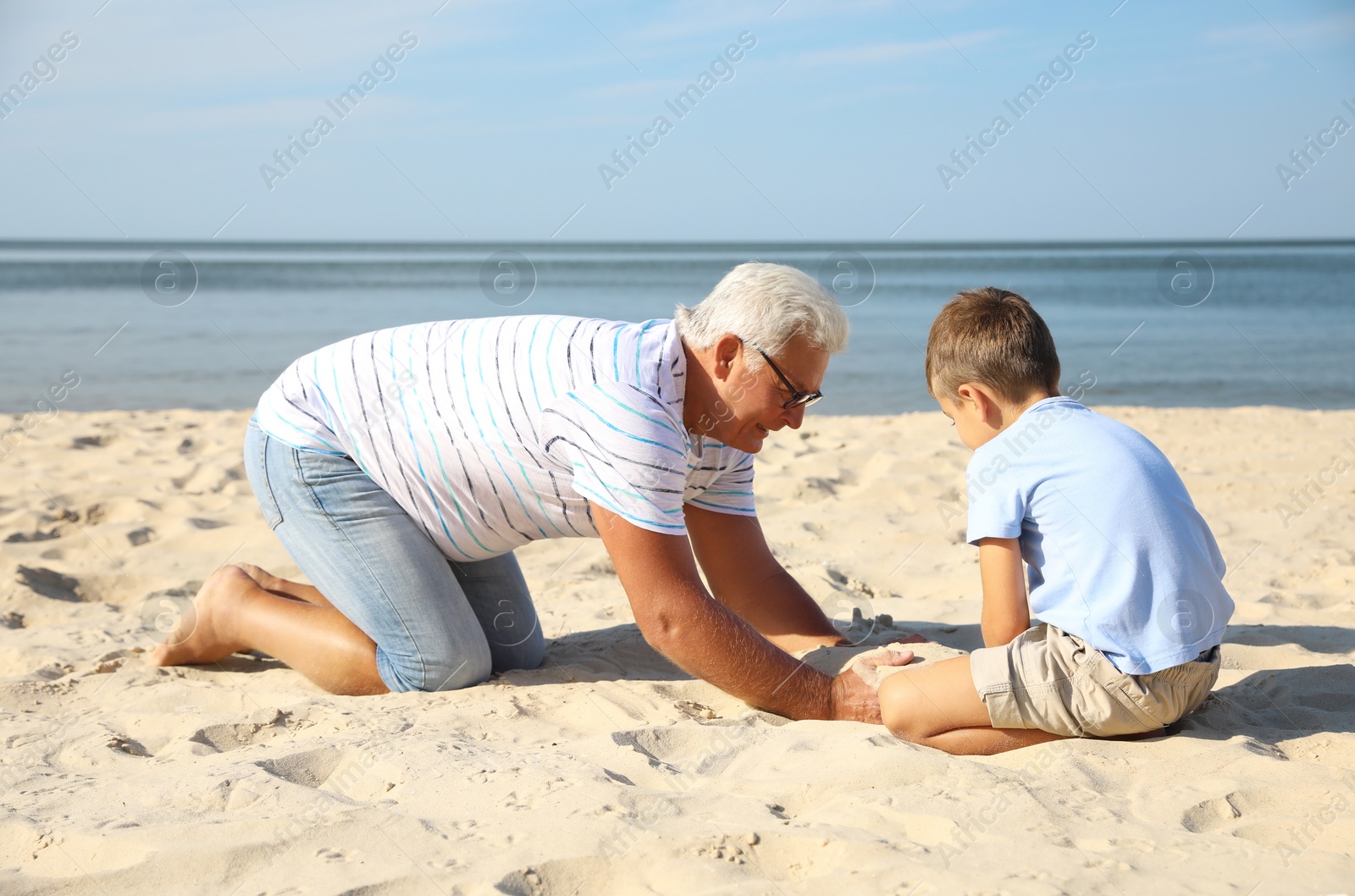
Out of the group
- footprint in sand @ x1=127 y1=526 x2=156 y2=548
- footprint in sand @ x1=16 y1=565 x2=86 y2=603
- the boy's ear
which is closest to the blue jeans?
footprint in sand @ x1=16 y1=565 x2=86 y2=603

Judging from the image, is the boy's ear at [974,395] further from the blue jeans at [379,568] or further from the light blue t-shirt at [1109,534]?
the blue jeans at [379,568]

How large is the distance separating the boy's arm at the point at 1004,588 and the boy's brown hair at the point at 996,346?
1.21 ft

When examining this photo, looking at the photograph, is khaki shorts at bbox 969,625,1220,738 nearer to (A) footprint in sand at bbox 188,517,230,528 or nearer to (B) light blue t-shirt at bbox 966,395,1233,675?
(B) light blue t-shirt at bbox 966,395,1233,675

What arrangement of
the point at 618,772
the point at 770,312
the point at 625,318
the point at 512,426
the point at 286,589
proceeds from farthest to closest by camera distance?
the point at 625,318, the point at 286,589, the point at 512,426, the point at 770,312, the point at 618,772

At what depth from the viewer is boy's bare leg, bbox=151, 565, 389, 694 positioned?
282cm

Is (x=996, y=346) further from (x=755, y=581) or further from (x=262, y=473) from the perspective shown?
(x=262, y=473)

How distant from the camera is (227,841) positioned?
1.73 meters

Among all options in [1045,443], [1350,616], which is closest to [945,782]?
[1045,443]

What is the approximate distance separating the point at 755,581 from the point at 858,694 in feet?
2.15

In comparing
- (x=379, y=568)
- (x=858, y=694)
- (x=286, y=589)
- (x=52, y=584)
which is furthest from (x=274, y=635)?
(x=858, y=694)

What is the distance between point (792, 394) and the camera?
96.8 inches

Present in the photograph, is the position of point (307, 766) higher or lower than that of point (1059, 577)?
lower

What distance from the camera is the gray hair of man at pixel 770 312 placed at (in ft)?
7.77

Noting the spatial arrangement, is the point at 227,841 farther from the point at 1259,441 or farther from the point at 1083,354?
the point at 1083,354
